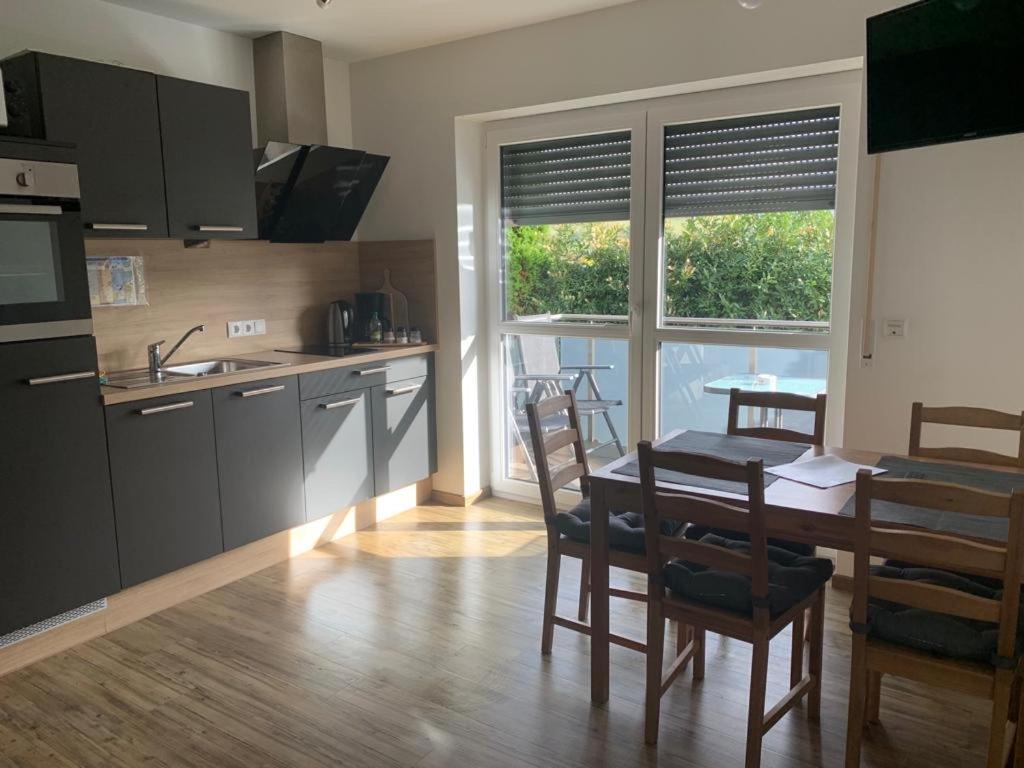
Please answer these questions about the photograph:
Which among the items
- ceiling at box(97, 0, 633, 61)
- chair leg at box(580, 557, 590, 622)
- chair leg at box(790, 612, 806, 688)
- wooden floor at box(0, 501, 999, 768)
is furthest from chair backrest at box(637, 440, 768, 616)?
ceiling at box(97, 0, 633, 61)

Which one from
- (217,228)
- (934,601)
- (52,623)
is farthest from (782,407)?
(52,623)

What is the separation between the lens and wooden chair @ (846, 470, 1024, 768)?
1659mm

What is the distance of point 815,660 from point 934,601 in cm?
66

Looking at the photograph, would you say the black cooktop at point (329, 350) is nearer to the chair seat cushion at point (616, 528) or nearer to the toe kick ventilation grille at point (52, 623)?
the toe kick ventilation grille at point (52, 623)

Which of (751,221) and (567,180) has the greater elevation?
(567,180)

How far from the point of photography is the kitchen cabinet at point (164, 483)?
2893 mm

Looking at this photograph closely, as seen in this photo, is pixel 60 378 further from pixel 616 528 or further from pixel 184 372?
pixel 616 528

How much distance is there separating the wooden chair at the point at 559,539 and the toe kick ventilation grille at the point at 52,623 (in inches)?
67.0

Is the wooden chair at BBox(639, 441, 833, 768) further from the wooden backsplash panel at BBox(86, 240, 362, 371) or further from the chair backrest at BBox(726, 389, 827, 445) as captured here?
the wooden backsplash panel at BBox(86, 240, 362, 371)

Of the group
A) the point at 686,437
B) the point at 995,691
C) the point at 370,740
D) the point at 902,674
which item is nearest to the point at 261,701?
the point at 370,740

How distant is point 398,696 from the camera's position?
2.50 meters

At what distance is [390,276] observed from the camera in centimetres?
443

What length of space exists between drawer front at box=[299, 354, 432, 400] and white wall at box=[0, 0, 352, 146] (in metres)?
1.31

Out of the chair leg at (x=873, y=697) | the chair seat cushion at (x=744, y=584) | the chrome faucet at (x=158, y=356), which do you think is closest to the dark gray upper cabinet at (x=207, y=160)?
the chrome faucet at (x=158, y=356)
